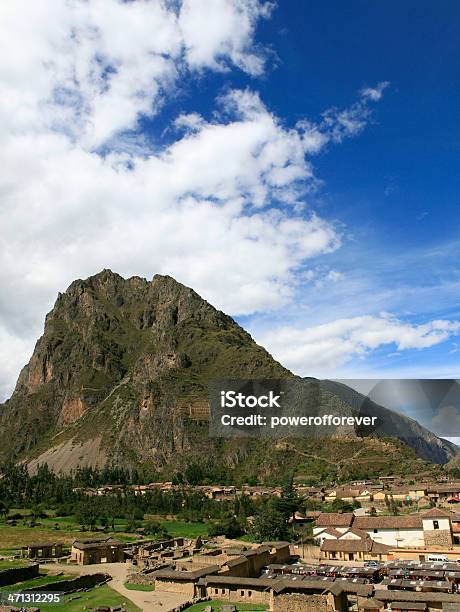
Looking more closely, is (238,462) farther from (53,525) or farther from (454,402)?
(454,402)

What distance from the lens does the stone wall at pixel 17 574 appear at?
4144 centimetres

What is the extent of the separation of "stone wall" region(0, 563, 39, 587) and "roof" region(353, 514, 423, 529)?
31.0 metres

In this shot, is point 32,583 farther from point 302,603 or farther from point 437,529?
point 437,529

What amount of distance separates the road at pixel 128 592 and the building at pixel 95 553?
5.42 ft

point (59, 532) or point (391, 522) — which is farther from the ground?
point (391, 522)

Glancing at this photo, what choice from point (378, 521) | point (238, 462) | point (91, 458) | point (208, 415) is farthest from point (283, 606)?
point (91, 458)

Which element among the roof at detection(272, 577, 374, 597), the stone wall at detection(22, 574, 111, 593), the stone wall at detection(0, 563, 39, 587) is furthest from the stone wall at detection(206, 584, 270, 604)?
the stone wall at detection(0, 563, 39, 587)

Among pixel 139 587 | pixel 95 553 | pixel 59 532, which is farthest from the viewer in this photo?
pixel 59 532

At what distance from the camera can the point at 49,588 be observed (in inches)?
1517

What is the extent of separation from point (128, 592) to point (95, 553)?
1656 cm

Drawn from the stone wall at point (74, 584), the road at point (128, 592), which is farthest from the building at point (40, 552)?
the stone wall at point (74, 584)

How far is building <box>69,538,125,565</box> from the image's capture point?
53750 millimetres

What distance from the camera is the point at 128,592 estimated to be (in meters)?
39.6

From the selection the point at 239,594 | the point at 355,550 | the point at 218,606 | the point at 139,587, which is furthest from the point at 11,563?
the point at 355,550
